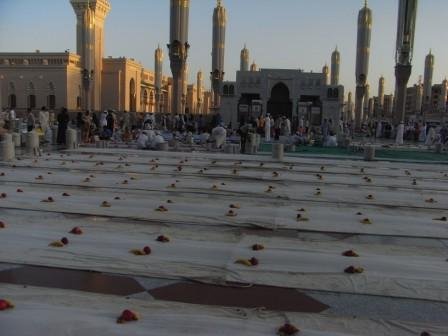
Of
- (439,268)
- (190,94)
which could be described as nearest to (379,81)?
(190,94)

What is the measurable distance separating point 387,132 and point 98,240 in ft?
88.2

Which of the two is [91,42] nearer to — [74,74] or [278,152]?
[74,74]

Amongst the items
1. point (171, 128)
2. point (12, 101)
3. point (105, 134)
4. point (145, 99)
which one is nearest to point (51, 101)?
point (12, 101)

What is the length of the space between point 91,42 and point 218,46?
15686 mm

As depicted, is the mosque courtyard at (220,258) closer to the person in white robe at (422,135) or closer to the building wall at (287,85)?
the person in white robe at (422,135)

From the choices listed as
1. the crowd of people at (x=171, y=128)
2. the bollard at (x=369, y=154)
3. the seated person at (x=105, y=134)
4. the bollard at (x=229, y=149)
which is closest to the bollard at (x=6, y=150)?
the crowd of people at (x=171, y=128)

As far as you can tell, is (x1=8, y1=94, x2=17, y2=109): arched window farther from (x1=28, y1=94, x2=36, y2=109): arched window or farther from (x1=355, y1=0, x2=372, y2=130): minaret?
(x1=355, y1=0, x2=372, y2=130): minaret

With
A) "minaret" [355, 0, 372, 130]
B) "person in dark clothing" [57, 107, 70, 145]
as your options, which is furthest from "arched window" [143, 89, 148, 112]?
"person in dark clothing" [57, 107, 70, 145]

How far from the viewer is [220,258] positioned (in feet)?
13.3

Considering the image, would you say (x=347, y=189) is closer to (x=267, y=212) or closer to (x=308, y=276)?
(x=267, y=212)

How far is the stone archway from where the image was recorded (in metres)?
36.2

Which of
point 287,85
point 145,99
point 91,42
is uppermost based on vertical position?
point 91,42

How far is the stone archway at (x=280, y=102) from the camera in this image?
36.2 metres

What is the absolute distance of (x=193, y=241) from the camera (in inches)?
179
